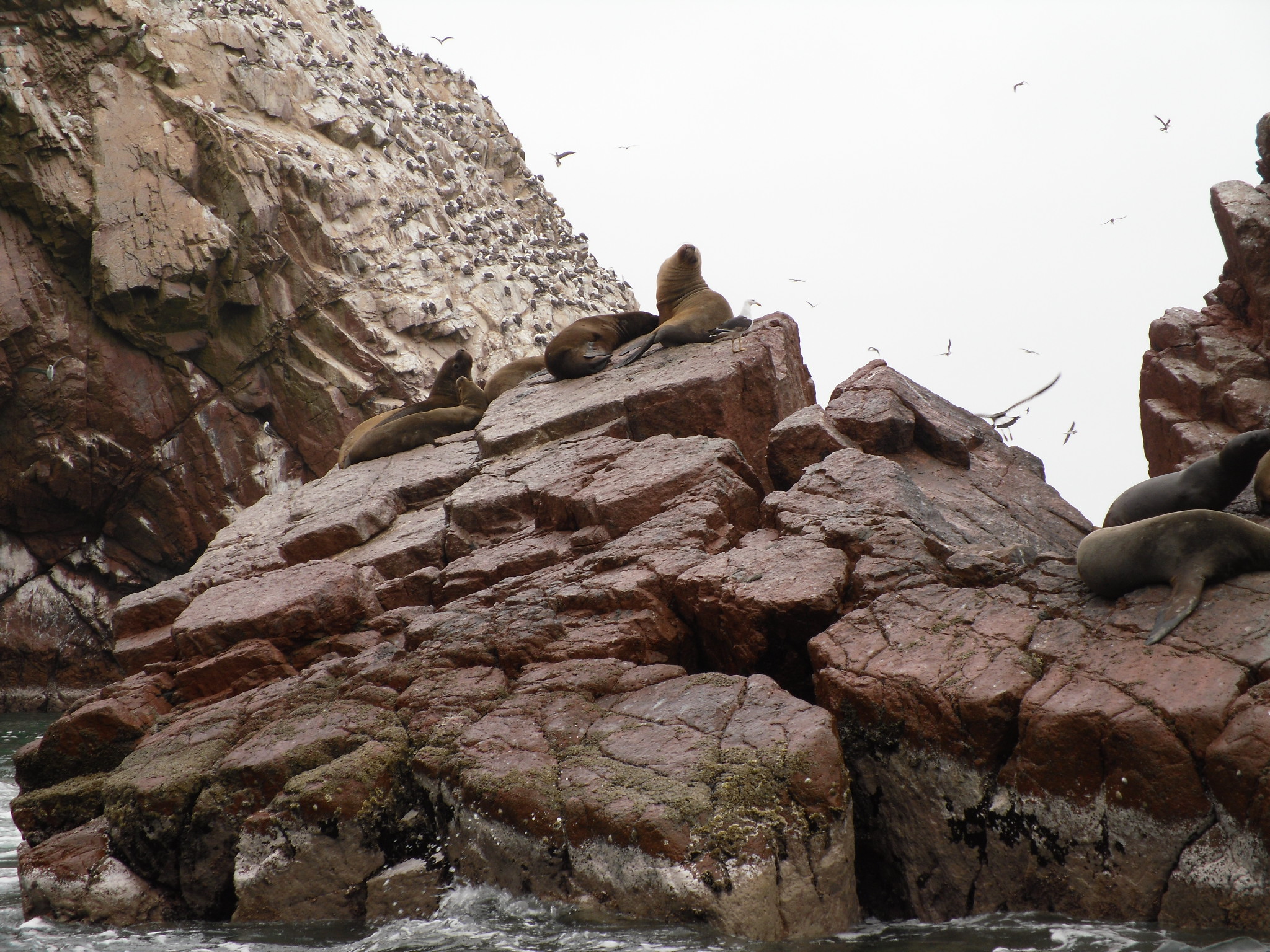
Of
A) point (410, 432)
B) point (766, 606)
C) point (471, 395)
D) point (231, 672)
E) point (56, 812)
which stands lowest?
point (56, 812)

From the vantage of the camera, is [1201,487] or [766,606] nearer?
[766,606]

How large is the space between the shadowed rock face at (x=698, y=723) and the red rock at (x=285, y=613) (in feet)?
0.09

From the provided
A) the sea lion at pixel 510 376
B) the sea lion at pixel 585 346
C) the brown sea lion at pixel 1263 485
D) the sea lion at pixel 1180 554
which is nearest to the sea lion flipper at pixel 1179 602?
the sea lion at pixel 1180 554

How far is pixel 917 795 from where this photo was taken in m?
4.37

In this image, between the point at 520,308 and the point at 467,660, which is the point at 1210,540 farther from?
the point at 520,308

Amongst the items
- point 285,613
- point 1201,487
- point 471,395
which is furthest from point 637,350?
point 1201,487

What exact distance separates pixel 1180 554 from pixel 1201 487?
1.79 m

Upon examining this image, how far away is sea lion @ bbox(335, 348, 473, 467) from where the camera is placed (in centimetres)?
1134

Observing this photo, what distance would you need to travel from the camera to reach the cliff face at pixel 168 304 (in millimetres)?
18484

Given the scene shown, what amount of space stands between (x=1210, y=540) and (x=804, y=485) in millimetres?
2607

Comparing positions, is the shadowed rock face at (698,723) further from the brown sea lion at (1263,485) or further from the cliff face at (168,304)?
the cliff face at (168,304)

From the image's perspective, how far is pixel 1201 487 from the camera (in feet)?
19.8

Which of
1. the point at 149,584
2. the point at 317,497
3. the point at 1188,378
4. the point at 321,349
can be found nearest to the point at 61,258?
the point at 321,349

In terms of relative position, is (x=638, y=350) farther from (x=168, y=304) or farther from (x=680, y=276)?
(x=168, y=304)
